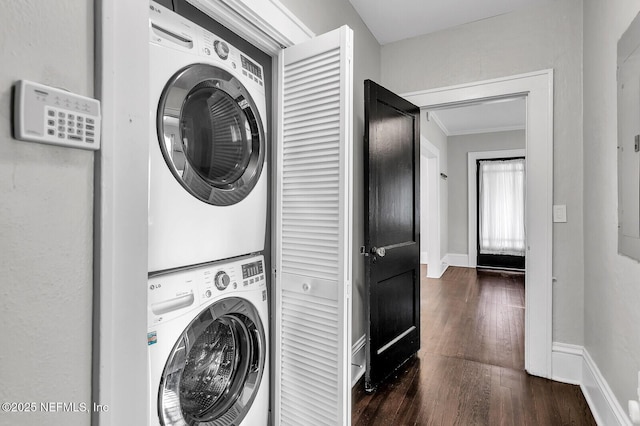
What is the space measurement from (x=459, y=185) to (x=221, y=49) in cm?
614

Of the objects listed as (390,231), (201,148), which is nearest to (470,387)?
(390,231)

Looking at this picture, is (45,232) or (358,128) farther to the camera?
(358,128)

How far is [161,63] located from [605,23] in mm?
2261

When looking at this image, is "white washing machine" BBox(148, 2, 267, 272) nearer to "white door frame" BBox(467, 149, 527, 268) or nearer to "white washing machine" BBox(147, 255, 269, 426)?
"white washing machine" BBox(147, 255, 269, 426)

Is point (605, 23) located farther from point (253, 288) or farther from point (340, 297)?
point (253, 288)

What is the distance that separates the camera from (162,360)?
1.08 metres

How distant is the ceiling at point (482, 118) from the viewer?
4.75 m

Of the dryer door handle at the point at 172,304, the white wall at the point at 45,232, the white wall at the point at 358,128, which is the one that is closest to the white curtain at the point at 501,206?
the white wall at the point at 358,128

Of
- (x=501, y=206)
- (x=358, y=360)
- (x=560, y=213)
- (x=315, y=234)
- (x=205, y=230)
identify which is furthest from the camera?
(x=501, y=206)

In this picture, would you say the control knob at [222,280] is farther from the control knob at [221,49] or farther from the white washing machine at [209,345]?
the control knob at [221,49]

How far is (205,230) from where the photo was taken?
1.25 m

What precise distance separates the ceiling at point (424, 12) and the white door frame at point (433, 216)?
9.67ft

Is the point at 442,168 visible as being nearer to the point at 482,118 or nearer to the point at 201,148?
the point at 482,118

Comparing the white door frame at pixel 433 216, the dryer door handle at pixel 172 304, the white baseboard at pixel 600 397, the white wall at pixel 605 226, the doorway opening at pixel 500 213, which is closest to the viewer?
the dryer door handle at pixel 172 304
